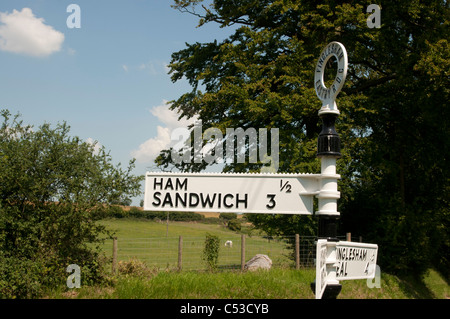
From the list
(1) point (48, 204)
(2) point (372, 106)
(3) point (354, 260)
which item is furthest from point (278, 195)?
(2) point (372, 106)

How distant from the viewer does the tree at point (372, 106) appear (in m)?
14.0

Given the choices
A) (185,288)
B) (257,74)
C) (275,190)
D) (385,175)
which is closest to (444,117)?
(385,175)

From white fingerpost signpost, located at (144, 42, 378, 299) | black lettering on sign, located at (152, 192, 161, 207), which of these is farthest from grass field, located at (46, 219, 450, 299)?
white fingerpost signpost, located at (144, 42, 378, 299)

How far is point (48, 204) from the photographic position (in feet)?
25.1

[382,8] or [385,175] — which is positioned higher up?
[382,8]

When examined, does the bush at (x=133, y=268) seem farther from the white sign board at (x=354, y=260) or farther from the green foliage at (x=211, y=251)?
the white sign board at (x=354, y=260)

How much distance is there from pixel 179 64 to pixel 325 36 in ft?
22.1

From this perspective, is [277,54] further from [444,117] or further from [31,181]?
[31,181]

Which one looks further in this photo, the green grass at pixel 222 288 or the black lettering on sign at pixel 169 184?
the green grass at pixel 222 288

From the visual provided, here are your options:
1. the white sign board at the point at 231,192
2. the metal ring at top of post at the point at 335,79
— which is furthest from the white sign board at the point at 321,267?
the metal ring at top of post at the point at 335,79

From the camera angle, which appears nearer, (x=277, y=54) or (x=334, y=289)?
(x=334, y=289)

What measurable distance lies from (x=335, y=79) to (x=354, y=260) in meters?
1.56

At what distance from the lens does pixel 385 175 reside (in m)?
15.5

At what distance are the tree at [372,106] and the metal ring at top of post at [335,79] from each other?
10.0 meters
